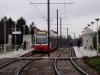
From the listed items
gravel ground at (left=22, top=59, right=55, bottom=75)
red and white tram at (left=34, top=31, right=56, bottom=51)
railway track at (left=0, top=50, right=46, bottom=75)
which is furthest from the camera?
red and white tram at (left=34, top=31, right=56, bottom=51)

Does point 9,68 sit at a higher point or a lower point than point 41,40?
lower

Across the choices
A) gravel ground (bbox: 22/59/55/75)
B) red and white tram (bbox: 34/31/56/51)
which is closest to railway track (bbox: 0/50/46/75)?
gravel ground (bbox: 22/59/55/75)

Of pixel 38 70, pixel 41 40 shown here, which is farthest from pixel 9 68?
pixel 41 40

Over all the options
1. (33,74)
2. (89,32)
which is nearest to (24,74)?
(33,74)

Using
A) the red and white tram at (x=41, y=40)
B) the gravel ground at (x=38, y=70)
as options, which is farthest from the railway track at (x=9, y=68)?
the red and white tram at (x=41, y=40)

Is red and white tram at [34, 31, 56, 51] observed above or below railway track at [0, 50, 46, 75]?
above

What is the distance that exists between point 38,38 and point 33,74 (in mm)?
32310

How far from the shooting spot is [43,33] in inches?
2064

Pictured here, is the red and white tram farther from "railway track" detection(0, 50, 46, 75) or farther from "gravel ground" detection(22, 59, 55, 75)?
"gravel ground" detection(22, 59, 55, 75)

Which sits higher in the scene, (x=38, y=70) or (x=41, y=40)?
(x=41, y=40)

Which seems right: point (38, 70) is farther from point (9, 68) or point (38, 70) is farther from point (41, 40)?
point (41, 40)

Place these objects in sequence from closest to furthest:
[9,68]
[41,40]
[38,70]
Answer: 1. [38,70]
2. [9,68]
3. [41,40]

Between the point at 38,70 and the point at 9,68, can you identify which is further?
the point at 9,68

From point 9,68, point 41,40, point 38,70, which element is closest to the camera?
point 38,70
